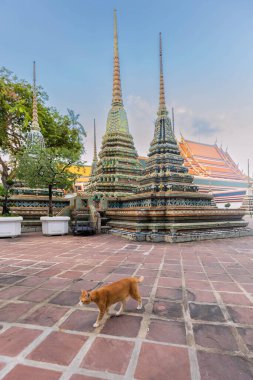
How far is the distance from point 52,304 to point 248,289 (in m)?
2.37

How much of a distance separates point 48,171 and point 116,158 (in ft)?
16.2

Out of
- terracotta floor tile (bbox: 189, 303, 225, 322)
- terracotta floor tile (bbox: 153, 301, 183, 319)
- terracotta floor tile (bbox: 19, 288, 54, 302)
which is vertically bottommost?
terracotta floor tile (bbox: 189, 303, 225, 322)

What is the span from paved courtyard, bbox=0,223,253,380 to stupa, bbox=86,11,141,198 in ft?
26.7

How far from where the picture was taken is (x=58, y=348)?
154 centimetres

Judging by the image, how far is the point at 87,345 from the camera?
1.58m

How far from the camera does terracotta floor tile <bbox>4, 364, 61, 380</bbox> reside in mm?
1273

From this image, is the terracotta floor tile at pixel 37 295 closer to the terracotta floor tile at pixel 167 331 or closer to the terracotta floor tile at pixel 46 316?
the terracotta floor tile at pixel 46 316

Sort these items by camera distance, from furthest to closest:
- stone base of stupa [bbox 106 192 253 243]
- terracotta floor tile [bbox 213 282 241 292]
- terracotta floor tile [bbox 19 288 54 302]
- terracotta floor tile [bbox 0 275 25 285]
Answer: stone base of stupa [bbox 106 192 253 243] < terracotta floor tile [bbox 0 275 25 285] < terracotta floor tile [bbox 213 282 241 292] < terracotta floor tile [bbox 19 288 54 302]

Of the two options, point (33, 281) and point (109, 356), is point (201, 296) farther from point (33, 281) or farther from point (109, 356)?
point (33, 281)

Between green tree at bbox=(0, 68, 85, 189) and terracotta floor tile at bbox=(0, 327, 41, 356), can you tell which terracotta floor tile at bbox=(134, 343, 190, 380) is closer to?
terracotta floor tile at bbox=(0, 327, 41, 356)

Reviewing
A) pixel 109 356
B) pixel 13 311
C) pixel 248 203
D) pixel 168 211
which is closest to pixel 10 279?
pixel 13 311

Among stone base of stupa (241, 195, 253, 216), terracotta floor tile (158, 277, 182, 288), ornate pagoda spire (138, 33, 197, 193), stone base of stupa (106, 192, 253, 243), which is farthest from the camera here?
stone base of stupa (241, 195, 253, 216)

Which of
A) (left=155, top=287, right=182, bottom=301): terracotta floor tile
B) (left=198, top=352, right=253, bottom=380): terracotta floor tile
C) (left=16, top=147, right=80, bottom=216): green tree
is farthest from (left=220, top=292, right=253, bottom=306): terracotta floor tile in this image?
(left=16, top=147, right=80, bottom=216): green tree

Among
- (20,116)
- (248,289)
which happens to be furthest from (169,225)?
(20,116)
